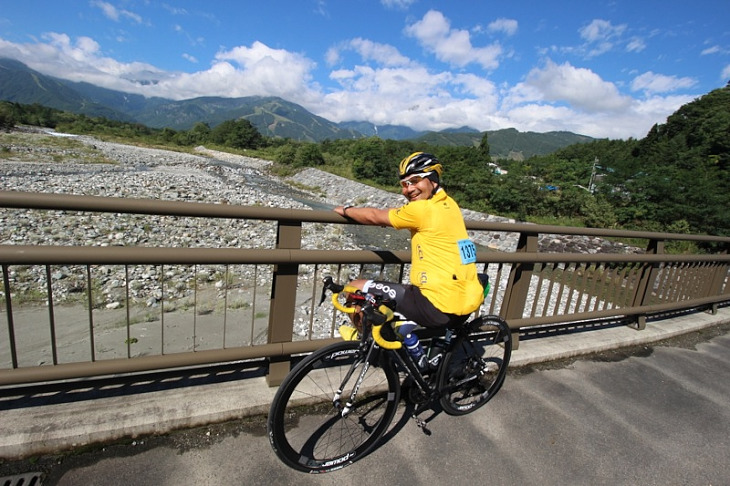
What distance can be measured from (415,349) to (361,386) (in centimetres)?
47

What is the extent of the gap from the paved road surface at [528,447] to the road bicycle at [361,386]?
4.8 inches

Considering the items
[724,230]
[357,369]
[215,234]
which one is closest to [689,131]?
[724,230]

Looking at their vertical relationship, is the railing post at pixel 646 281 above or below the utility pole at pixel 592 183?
below

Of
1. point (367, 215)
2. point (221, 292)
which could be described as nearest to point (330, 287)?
point (367, 215)

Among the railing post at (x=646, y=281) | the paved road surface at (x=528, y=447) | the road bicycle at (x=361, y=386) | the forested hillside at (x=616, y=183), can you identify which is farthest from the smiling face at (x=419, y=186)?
the forested hillside at (x=616, y=183)

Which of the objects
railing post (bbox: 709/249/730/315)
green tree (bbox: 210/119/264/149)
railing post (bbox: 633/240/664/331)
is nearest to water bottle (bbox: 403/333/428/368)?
railing post (bbox: 633/240/664/331)

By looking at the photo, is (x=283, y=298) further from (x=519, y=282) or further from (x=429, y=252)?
A: (x=519, y=282)

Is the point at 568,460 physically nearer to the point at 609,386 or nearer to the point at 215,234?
the point at 609,386

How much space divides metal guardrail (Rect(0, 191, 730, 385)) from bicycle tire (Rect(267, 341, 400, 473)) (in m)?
0.34

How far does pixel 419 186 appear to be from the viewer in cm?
230

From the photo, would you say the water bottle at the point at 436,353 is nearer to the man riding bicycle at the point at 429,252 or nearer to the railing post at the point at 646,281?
the man riding bicycle at the point at 429,252

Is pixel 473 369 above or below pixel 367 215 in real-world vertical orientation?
below

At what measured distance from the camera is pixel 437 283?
2.29 metres

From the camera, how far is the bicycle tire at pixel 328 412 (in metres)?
2.07
